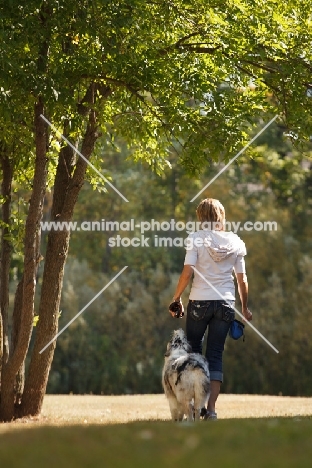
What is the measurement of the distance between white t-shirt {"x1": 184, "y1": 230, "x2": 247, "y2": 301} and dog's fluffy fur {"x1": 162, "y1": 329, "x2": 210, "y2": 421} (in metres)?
0.63

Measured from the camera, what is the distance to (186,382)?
7.63m

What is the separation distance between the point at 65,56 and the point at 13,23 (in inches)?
27.6

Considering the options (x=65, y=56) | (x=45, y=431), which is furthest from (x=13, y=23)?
(x=45, y=431)

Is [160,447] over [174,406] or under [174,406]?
under

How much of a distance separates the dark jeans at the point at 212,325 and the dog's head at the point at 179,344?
316mm

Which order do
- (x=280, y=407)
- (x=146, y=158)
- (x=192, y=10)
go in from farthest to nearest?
(x=146, y=158) → (x=280, y=407) → (x=192, y=10)

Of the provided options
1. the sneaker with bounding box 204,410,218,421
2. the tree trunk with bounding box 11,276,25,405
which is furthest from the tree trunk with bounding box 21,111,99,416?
the sneaker with bounding box 204,410,218,421

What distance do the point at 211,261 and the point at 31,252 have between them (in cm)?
249

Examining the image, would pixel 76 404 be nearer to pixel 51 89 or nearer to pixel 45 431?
pixel 51 89

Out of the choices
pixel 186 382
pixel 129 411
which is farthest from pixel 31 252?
pixel 186 382

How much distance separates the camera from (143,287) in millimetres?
26500

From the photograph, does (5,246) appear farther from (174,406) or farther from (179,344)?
(174,406)

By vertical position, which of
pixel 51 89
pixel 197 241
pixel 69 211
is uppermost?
pixel 51 89

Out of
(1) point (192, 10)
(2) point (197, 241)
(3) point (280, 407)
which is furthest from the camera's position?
(3) point (280, 407)
